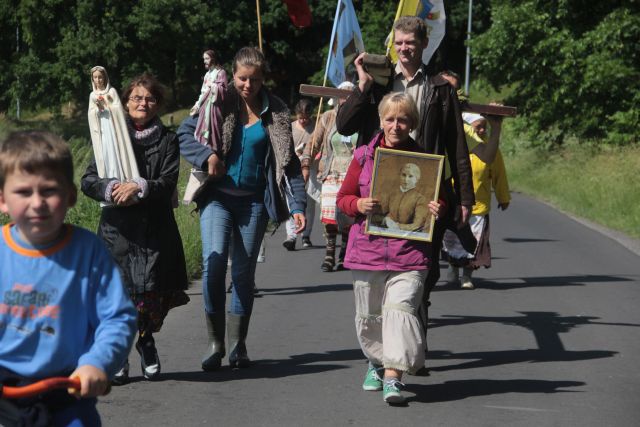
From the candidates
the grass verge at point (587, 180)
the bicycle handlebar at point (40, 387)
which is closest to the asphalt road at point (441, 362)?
the bicycle handlebar at point (40, 387)

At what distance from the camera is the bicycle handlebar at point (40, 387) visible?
3.22 meters

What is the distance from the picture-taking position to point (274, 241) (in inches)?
629

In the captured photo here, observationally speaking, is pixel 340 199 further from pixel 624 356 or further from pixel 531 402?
pixel 624 356

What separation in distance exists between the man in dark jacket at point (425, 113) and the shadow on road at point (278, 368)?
101 cm

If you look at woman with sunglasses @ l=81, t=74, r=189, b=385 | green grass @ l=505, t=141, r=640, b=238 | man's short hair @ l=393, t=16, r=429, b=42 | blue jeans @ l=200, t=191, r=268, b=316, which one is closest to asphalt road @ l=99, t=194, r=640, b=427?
woman with sunglasses @ l=81, t=74, r=189, b=385

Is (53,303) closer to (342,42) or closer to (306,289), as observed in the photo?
(306,289)

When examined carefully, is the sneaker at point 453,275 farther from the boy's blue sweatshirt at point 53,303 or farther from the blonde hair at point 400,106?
the boy's blue sweatshirt at point 53,303

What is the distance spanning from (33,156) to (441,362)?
4964 mm

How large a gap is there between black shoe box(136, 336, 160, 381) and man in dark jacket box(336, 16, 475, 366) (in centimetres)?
163

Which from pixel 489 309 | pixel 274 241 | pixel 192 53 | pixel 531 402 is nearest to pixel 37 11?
pixel 192 53

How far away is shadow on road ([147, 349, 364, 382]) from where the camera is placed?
24.0 feet

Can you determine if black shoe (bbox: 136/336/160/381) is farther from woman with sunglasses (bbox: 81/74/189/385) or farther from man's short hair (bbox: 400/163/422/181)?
man's short hair (bbox: 400/163/422/181)

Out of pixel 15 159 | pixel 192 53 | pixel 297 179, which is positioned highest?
pixel 15 159

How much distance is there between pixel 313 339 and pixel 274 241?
24.2ft
